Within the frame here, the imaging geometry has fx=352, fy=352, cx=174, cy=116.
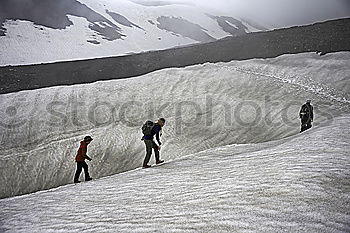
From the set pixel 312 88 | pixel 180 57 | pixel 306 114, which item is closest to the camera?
pixel 306 114

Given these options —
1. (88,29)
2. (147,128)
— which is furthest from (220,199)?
(88,29)

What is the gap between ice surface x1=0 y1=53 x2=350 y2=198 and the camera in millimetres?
18672

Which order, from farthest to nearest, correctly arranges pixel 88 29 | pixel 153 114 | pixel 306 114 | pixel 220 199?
1. pixel 88 29
2. pixel 153 114
3. pixel 306 114
4. pixel 220 199

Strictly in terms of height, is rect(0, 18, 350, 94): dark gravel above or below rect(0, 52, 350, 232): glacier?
above

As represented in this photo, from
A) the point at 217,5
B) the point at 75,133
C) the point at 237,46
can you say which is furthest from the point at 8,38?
the point at 217,5

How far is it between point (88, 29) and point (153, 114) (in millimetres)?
63009

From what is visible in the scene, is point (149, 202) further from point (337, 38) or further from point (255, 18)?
point (255, 18)

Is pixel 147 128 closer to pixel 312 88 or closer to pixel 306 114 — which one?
pixel 306 114

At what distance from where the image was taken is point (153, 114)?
22125 millimetres

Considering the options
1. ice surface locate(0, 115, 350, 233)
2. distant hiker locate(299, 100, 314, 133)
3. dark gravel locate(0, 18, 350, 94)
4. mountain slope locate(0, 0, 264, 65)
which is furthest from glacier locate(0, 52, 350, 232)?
mountain slope locate(0, 0, 264, 65)

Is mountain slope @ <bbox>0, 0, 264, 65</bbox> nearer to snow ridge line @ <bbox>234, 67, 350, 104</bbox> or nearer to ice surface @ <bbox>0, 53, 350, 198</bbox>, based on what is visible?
ice surface @ <bbox>0, 53, 350, 198</bbox>

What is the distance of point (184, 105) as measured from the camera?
22.4 meters

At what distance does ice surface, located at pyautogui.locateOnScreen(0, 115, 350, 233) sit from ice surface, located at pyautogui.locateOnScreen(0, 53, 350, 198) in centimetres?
833

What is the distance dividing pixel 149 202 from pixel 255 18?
160372 millimetres
